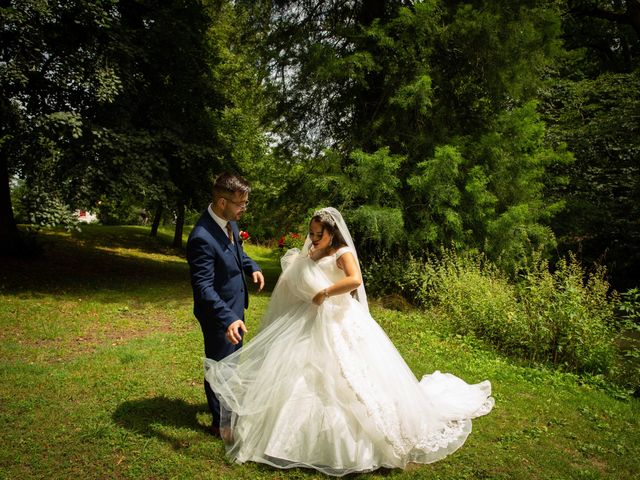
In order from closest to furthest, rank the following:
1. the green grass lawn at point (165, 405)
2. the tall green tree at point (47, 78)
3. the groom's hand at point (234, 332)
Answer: the groom's hand at point (234, 332)
the green grass lawn at point (165, 405)
the tall green tree at point (47, 78)

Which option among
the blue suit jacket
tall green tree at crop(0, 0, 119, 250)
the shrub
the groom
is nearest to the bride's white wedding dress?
the groom

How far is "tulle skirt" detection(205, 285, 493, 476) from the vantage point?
11.7 feet

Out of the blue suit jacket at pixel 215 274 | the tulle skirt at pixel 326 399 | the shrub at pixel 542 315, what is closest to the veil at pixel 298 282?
the tulle skirt at pixel 326 399

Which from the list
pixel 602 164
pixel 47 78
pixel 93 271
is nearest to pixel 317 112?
pixel 47 78

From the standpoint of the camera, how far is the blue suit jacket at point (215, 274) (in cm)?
362

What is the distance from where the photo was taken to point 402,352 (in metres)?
6.86

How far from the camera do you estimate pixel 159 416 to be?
446 centimetres

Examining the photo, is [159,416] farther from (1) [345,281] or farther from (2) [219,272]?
(1) [345,281]

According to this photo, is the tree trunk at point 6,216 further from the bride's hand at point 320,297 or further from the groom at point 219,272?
the bride's hand at point 320,297

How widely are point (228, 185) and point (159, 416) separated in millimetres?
2599

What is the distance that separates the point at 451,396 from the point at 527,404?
105 centimetres

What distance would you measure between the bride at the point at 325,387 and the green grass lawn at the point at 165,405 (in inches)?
7.4

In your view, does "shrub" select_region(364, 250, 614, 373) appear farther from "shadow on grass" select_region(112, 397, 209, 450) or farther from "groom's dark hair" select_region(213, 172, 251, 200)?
"groom's dark hair" select_region(213, 172, 251, 200)

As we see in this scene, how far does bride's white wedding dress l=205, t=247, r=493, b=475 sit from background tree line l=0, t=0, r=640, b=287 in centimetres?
599
